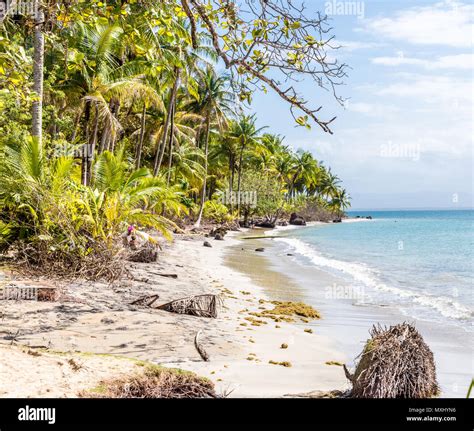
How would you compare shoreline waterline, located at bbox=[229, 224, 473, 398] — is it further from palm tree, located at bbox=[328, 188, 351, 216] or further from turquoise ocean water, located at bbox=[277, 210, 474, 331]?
palm tree, located at bbox=[328, 188, 351, 216]

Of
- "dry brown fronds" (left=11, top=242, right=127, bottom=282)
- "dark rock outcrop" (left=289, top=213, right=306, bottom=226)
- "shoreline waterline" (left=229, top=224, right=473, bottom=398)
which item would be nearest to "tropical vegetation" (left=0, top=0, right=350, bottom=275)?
"dry brown fronds" (left=11, top=242, right=127, bottom=282)

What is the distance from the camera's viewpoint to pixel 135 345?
638 centimetres

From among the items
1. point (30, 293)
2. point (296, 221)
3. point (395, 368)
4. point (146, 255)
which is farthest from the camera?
point (296, 221)

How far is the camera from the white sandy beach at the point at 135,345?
15.1 feet

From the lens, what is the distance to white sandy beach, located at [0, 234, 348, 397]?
460 centimetres

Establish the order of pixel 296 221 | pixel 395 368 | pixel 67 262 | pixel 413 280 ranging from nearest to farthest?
pixel 395 368
pixel 67 262
pixel 413 280
pixel 296 221

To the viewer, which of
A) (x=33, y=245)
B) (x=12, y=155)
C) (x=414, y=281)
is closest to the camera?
(x=33, y=245)

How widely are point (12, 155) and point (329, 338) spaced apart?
8164 millimetres

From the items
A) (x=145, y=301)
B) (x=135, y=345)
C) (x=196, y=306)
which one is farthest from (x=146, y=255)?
(x=135, y=345)

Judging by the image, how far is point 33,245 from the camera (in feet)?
32.8

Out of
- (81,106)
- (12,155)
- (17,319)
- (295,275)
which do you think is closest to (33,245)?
(12,155)

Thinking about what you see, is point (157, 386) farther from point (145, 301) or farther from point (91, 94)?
point (91, 94)
